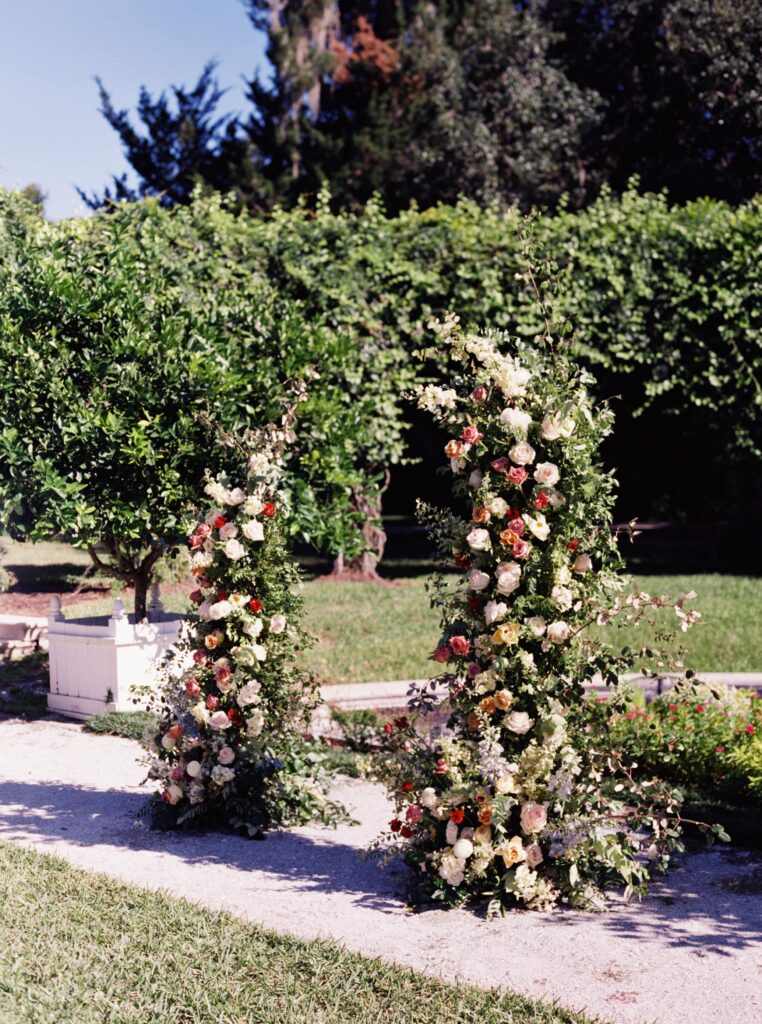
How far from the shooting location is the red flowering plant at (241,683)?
17.5 ft

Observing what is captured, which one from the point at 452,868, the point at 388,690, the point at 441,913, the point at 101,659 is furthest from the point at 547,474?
the point at 101,659

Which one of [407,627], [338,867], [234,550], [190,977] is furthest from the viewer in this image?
[407,627]

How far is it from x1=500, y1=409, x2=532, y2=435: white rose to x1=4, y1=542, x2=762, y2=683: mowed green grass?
2.85m

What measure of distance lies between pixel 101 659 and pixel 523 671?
467 centimetres

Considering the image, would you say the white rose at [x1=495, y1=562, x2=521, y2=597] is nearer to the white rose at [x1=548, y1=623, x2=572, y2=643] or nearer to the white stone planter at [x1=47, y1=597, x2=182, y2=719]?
the white rose at [x1=548, y1=623, x2=572, y2=643]

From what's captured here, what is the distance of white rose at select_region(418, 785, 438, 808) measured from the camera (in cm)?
431

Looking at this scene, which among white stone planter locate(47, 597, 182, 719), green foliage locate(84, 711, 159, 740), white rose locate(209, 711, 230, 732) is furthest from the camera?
white stone planter locate(47, 597, 182, 719)

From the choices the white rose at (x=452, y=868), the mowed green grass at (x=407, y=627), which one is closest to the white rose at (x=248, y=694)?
the white rose at (x=452, y=868)

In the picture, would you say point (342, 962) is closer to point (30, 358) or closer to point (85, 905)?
point (85, 905)

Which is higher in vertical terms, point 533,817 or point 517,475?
point 517,475

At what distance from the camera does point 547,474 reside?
4305 mm

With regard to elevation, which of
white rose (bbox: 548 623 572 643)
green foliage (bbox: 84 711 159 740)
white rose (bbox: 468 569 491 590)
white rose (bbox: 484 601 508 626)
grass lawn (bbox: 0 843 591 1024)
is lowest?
grass lawn (bbox: 0 843 591 1024)

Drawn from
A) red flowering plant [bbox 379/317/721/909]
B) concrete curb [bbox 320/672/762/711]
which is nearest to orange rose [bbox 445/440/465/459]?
red flowering plant [bbox 379/317/721/909]

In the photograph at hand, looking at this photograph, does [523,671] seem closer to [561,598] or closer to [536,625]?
[536,625]
